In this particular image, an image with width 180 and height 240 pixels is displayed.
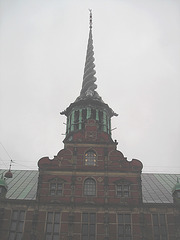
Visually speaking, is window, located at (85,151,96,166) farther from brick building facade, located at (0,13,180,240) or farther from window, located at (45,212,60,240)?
window, located at (45,212,60,240)

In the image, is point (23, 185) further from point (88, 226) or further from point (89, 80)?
point (89, 80)

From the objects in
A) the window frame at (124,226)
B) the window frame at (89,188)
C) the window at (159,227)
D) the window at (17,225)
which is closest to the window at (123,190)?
the window frame at (124,226)

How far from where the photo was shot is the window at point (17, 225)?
2389 centimetres

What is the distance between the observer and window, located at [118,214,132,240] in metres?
24.0

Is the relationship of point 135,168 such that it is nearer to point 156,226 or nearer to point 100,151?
point 100,151

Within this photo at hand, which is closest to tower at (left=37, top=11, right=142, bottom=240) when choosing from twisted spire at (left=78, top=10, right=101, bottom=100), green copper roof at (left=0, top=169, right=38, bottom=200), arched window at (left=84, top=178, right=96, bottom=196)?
arched window at (left=84, top=178, right=96, bottom=196)

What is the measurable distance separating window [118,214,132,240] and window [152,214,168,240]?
2459 millimetres

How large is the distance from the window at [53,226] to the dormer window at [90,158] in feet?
20.0

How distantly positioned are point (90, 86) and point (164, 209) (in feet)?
74.0

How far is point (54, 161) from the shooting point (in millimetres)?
28109

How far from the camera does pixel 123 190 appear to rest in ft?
86.4

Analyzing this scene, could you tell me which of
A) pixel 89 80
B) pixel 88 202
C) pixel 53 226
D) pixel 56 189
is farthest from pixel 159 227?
pixel 89 80

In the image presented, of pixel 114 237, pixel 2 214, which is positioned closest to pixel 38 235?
pixel 2 214

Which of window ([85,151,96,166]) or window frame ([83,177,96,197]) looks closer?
window frame ([83,177,96,197])
